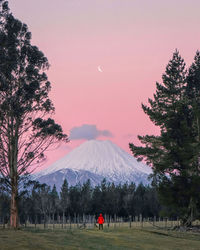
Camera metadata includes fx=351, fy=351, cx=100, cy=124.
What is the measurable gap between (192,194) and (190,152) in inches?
195

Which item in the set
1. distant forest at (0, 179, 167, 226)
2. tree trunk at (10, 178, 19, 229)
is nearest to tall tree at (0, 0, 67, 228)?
tree trunk at (10, 178, 19, 229)

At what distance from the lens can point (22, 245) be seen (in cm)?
2136

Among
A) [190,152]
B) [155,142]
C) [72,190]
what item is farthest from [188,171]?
[72,190]

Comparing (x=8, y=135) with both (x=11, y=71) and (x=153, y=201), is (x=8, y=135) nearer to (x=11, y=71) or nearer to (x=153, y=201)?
(x=11, y=71)

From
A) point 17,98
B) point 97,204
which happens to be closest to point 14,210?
point 17,98

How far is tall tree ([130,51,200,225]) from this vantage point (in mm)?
42125

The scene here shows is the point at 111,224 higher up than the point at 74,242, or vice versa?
the point at 74,242

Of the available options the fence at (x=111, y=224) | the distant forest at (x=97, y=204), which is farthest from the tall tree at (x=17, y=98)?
the distant forest at (x=97, y=204)

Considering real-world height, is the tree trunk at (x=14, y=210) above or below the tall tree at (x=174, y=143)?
below

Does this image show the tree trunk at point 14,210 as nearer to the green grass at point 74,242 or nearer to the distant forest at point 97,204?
the green grass at point 74,242

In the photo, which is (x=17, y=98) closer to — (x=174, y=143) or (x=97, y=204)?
(x=174, y=143)

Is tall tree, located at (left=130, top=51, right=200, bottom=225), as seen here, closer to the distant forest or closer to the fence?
the fence

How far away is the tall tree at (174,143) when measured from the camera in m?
42.1

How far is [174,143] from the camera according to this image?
4422 cm
